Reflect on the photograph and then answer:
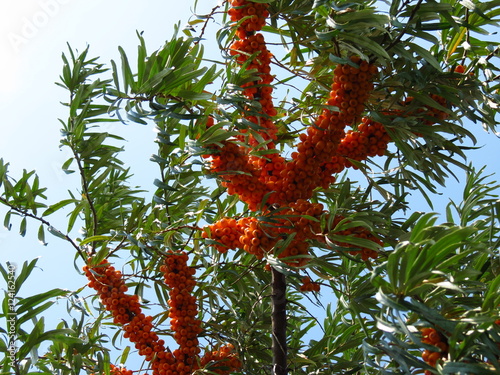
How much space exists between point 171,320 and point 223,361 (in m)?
0.19

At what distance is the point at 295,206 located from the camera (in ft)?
4.37

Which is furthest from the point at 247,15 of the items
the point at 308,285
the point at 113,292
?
the point at 113,292

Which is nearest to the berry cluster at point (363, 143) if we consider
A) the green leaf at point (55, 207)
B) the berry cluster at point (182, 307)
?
the berry cluster at point (182, 307)

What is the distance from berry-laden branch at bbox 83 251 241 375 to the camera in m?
1.59

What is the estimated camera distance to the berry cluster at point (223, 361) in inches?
62.4

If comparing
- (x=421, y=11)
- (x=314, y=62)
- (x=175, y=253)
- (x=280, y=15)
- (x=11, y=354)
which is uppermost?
(x=280, y=15)

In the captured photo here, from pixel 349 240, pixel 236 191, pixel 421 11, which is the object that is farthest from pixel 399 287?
pixel 421 11

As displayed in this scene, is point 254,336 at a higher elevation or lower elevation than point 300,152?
lower

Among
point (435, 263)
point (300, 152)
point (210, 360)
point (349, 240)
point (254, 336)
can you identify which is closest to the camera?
point (435, 263)

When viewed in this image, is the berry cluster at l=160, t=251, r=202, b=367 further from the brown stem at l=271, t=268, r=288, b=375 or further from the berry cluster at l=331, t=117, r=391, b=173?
the berry cluster at l=331, t=117, r=391, b=173

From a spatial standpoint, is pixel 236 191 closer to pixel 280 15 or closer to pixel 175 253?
pixel 175 253

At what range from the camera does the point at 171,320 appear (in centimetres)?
161

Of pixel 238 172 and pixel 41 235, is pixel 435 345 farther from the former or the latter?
pixel 41 235

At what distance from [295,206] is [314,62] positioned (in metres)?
0.48
